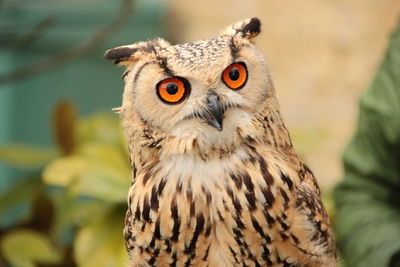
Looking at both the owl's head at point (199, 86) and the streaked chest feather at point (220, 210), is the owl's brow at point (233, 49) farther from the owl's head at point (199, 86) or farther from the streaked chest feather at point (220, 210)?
the streaked chest feather at point (220, 210)

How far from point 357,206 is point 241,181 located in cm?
105

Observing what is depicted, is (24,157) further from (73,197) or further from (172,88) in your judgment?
(172,88)

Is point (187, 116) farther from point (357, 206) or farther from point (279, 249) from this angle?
point (357, 206)

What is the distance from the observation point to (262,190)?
1444 mm

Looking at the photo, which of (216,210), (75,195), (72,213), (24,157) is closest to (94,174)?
(75,195)

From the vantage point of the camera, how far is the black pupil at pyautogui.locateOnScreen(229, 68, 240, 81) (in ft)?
4.46

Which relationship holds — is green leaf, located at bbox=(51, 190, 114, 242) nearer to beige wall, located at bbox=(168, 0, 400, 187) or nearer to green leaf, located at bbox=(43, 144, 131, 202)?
green leaf, located at bbox=(43, 144, 131, 202)

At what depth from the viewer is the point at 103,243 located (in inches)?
97.7

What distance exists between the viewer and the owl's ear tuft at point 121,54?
4.47 feet

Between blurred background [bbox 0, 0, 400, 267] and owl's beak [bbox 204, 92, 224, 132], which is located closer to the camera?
owl's beak [bbox 204, 92, 224, 132]

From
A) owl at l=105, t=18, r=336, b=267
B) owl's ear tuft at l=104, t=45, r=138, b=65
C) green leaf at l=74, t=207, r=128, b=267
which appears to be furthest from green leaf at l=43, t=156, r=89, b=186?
Answer: owl's ear tuft at l=104, t=45, r=138, b=65

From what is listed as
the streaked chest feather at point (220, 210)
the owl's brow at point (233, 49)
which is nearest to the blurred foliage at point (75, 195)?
the streaked chest feather at point (220, 210)

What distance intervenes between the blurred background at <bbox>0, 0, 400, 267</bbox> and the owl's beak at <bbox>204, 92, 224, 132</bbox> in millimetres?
1155

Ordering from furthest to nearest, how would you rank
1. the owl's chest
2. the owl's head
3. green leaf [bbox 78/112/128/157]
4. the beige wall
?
the beige wall < green leaf [bbox 78/112/128/157] < the owl's chest < the owl's head
